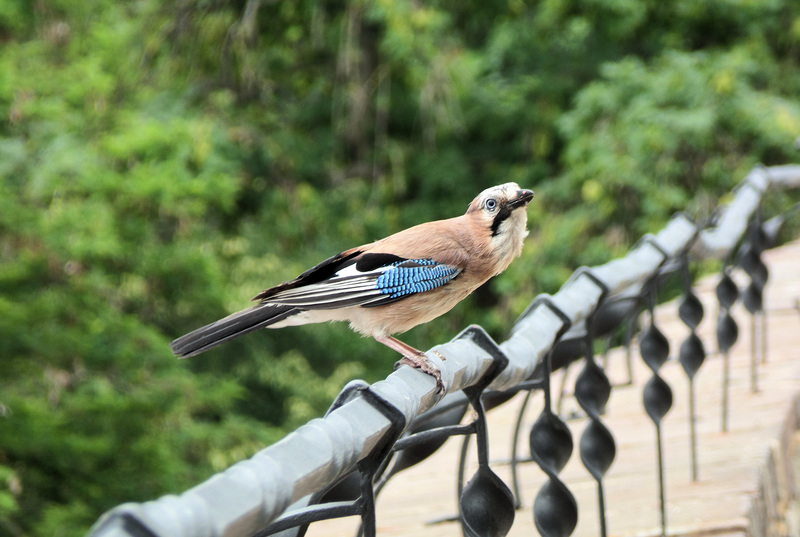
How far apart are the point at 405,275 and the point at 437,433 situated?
0.88m

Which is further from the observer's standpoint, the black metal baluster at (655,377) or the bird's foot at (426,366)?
the black metal baluster at (655,377)

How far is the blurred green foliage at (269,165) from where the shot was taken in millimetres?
6566

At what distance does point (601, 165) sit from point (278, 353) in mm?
4020

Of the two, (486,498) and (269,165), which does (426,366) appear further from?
(269,165)

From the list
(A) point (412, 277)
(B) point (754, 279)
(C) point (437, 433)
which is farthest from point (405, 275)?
(B) point (754, 279)

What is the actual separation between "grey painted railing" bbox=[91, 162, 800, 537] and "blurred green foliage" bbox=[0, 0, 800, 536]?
12.6 feet

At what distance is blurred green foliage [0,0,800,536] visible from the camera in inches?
259

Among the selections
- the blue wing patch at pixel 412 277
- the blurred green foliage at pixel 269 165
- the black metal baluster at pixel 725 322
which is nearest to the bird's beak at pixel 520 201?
the blue wing patch at pixel 412 277

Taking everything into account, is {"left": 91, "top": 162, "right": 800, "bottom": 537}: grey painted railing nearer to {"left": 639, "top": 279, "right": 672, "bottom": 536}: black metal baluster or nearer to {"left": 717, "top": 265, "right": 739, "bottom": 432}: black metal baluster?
{"left": 639, "top": 279, "right": 672, "bottom": 536}: black metal baluster

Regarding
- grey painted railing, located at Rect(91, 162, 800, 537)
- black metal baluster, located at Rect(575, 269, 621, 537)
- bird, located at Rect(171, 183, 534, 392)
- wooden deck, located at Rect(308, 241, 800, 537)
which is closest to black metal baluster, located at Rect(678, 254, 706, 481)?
grey painted railing, located at Rect(91, 162, 800, 537)

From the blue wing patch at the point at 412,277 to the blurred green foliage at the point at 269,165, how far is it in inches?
137

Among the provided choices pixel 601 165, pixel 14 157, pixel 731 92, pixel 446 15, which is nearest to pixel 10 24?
pixel 14 157

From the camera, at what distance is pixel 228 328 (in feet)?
7.16

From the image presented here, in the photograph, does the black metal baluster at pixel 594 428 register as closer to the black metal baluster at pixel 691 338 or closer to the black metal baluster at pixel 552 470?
the black metal baluster at pixel 552 470
